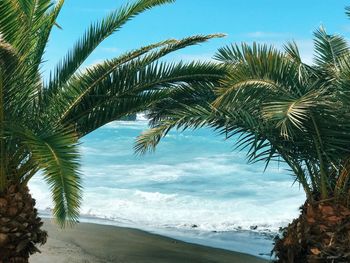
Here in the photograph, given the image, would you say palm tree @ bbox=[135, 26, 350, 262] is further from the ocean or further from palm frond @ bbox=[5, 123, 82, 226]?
palm frond @ bbox=[5, 123, 82, 226]

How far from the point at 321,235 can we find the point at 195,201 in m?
11.4

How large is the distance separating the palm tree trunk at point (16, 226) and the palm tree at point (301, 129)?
167cm

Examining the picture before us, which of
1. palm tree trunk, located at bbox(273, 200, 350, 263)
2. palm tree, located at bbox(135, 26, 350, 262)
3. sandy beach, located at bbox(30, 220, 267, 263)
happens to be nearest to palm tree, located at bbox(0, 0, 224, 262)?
palm tree, located at bbox(135, 26, 350, 262)

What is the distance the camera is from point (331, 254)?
5719 millimetres

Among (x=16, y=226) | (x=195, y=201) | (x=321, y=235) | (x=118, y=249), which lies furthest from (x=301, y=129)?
(x=195, y=201)

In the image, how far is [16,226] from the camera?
18.4 ft

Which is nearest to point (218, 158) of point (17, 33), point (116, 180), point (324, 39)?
point (116, 180)

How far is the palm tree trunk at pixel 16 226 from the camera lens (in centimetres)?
555

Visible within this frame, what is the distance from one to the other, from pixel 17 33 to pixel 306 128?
3.19 metres

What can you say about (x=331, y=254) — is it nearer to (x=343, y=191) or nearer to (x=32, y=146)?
(x=343, y=191)

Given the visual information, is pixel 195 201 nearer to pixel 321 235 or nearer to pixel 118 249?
pixel 118 249

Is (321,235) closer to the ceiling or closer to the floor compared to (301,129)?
closer to the floor

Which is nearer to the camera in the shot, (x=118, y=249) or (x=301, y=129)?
(x=301, y=129)

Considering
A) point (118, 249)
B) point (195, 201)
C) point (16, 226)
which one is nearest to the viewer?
point (16, 226)
